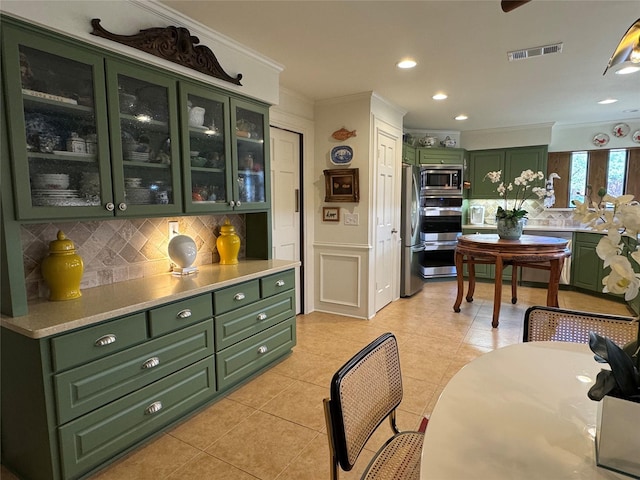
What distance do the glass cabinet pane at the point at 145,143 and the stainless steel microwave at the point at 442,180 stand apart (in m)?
4.24

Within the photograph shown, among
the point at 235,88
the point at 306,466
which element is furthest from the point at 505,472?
the point at 235,88

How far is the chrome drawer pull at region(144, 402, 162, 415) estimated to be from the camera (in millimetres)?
1996

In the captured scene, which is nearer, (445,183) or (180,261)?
(180,261)

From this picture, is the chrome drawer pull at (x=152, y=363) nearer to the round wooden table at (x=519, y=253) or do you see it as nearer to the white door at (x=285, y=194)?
the white door at (x=285, y=194)

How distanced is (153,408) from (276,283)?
123 cm

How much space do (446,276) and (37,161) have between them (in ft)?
18.0

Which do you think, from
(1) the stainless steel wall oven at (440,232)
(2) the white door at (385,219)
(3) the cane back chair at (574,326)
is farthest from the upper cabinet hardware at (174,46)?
(1) the stainless steel wall oven at (440,232)

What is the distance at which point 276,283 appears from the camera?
2.94 meters

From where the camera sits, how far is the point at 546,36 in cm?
256

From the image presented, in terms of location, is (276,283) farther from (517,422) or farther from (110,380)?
(517,422)

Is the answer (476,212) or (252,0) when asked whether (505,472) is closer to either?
(252,0)

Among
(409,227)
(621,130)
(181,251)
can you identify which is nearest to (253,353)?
(181,251)

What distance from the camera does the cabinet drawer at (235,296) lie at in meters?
2.40

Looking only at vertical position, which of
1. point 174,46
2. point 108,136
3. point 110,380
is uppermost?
point 174,46
